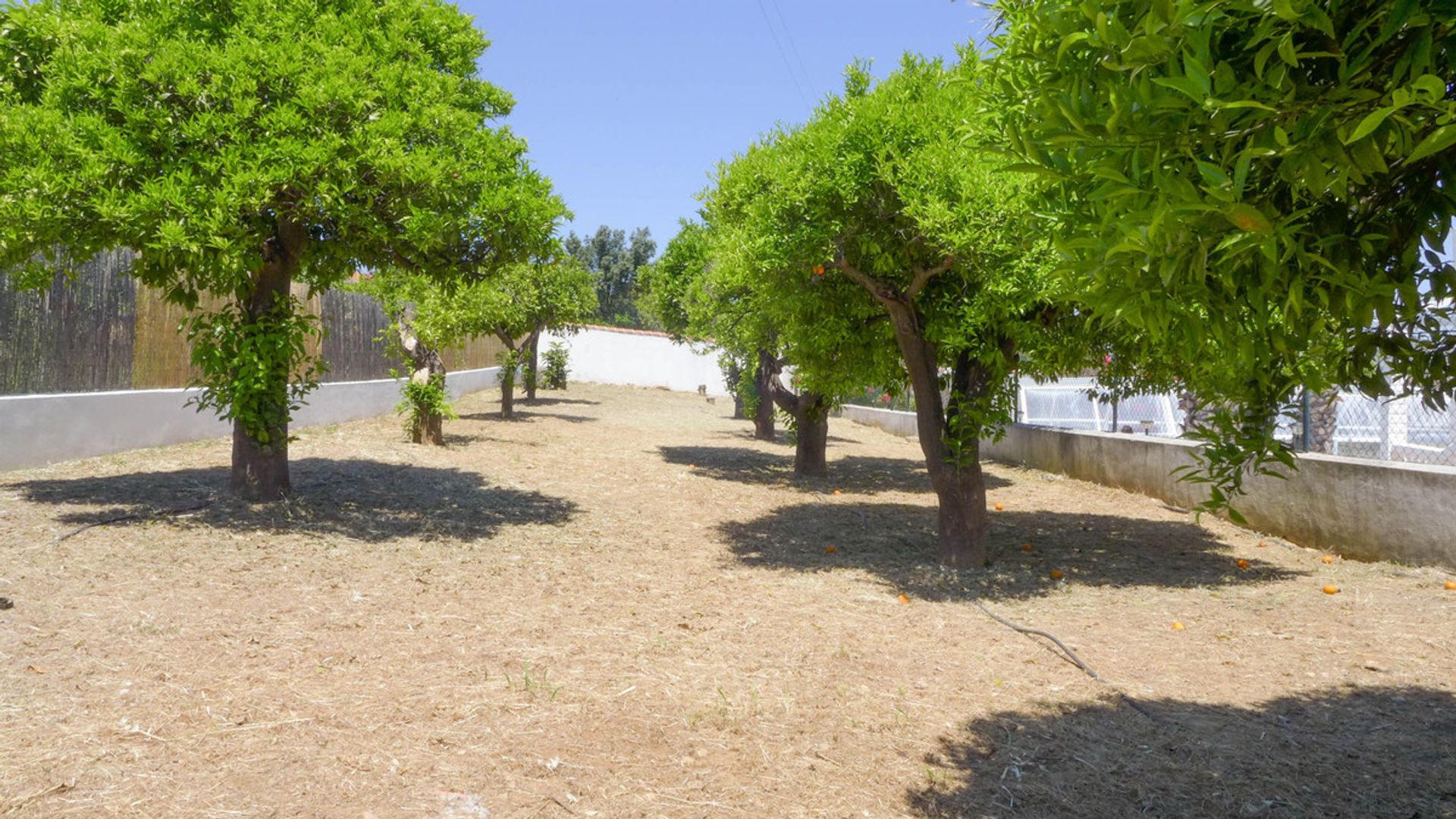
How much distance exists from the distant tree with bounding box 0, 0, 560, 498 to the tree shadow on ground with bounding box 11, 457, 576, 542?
0.50 metres

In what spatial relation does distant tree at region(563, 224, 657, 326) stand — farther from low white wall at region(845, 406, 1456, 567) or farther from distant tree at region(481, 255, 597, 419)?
low white wall at region(845, 406, 1456, 567)

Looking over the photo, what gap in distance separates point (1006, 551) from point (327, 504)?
6.04 m

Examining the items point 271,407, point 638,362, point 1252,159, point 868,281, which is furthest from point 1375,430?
point 638,362

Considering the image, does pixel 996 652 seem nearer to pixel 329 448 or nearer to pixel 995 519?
pixel 995 519

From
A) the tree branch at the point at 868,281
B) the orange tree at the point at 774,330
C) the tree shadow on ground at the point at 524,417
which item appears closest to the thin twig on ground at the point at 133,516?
the orange tree at the point at 774,330

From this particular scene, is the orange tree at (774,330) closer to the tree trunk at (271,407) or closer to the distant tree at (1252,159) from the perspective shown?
the tree trunk at (271,407)

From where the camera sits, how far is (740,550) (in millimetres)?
8633

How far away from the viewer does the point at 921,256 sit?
7.20m

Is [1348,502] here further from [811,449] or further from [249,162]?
[249,162]

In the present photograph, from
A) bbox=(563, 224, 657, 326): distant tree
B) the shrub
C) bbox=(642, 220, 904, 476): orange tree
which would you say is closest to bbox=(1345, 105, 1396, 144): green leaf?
bbox=(642, 220, 904, 476): orange tree

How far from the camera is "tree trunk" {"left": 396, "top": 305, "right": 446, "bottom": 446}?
13.8 metres

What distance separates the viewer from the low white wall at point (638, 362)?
124 ft

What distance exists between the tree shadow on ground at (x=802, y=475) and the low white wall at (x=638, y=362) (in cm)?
2056

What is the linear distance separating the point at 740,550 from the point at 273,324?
4198 millimetres
